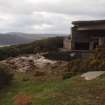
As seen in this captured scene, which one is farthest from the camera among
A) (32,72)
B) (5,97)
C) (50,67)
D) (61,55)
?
(61,55)

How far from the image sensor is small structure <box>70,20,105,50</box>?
2676 cm

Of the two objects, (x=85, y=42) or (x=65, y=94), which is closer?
(x=65, y=94)

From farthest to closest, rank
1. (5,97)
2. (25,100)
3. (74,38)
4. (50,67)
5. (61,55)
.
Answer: (74,38) < (61,55) < (50,67) < (5,97) < (25,100)

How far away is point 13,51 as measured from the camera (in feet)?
94.2

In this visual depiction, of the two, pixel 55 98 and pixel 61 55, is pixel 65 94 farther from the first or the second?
pixel 61 55

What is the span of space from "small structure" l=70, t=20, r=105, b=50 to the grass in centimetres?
1215

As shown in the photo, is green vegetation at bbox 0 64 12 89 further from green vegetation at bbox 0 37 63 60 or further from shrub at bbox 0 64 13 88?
green vegetation at bbox 0 37 63 60

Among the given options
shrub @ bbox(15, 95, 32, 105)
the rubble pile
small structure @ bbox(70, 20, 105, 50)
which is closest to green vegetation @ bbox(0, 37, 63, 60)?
small structure @ bbox(70, 20, 105, 50)

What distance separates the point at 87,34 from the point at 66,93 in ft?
53.9

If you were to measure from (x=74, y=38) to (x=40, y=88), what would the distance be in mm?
14246

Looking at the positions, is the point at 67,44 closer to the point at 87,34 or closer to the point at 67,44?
the point at 67,44

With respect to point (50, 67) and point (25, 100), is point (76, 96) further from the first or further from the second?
point (50, 67)

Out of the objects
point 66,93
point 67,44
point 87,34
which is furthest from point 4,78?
point 87,34

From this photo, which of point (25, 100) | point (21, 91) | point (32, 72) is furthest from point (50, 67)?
point (25, 100)
